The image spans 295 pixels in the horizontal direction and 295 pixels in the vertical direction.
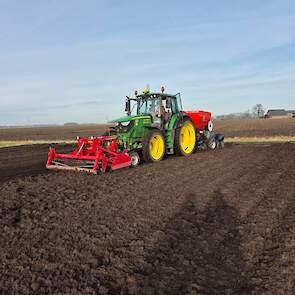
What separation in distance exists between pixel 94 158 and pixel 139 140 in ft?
6.84

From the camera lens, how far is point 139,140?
10617 mm

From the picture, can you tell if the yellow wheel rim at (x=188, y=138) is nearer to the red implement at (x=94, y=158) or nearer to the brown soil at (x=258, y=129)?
the red implement at (x=94, y=158)

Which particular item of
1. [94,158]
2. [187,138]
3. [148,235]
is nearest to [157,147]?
[187,138]

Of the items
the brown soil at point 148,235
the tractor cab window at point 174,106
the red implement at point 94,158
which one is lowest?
the brown soil at point 148,235

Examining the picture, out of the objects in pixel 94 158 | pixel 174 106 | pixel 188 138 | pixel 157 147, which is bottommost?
pixel 94 158

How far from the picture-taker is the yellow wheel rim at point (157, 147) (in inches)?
435

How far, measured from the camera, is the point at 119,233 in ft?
15.6

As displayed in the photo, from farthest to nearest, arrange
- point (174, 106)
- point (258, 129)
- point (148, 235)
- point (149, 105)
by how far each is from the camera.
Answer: point (258, 129) < point (174, 106) < point (149, 105) < point (148, 235)

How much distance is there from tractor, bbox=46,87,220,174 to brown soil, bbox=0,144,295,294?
1.04 meters

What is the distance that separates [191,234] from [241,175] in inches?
171

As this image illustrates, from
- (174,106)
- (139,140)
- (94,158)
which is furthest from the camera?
(174,106)

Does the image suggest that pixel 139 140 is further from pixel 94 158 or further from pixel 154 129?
pixel 94 158

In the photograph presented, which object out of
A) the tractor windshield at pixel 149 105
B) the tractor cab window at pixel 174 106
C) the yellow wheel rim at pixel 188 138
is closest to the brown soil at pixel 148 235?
the tractor windshield at pixel 149 105

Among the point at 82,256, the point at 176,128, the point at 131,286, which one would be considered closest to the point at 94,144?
the point at 176,128
